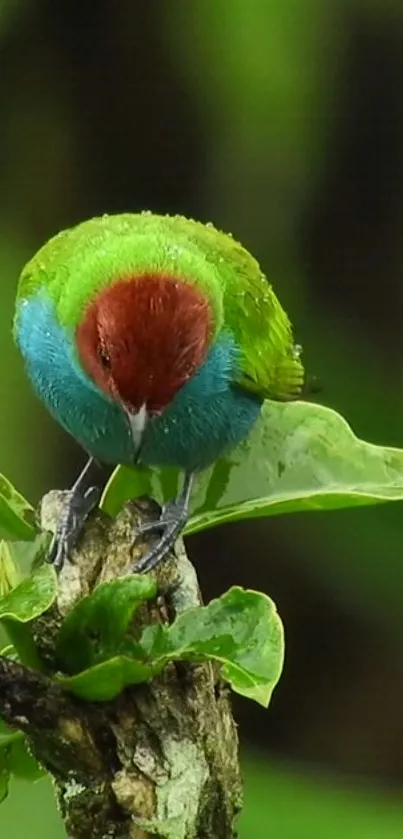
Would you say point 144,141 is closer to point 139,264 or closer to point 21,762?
point 139,264

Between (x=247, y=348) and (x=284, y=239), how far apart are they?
0.92m

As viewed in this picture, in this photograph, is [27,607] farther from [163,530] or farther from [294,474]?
[294,474]

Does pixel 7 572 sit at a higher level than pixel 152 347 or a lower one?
lower

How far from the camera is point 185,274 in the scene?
1.29 m

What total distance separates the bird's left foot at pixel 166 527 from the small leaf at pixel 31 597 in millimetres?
102

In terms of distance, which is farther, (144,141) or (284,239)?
(144,141)

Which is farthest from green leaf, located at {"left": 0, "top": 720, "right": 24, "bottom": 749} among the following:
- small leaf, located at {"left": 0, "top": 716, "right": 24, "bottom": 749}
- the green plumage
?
the green plumage

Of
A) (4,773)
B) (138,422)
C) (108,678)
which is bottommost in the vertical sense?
(4,773)

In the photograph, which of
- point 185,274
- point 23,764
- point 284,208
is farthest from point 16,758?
point 284,208

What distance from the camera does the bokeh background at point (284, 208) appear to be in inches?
86.0

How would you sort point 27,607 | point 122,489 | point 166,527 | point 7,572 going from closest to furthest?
point 27,607
point 7,572
point 166,527
point 122,489

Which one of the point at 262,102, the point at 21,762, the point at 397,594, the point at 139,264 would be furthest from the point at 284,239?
the point at 21,762

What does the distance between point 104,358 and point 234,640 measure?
0.31 metres

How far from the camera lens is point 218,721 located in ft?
3.51
